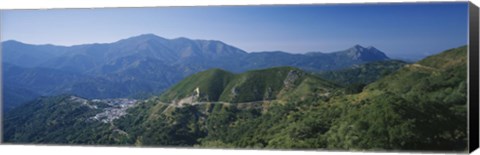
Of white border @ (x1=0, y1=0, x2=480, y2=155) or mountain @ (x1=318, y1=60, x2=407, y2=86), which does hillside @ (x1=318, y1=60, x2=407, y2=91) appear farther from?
white border @ (x1=0, y1=0, x2=480, y2=155)

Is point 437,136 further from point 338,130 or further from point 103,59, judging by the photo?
point 103,59

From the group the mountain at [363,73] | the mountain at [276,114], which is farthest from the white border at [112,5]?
the mountain at [363,73]

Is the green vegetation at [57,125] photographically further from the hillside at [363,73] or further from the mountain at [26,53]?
the hillside at [363,73]

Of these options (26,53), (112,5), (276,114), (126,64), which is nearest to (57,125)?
(26,53)

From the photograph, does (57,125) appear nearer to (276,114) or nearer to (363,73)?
(276,114)

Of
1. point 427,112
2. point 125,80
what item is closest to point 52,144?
point 125,80

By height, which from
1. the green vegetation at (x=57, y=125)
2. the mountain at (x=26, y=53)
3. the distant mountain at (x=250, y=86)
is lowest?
the green vegetation at (x=57, y=125)

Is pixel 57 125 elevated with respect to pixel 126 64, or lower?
lower
